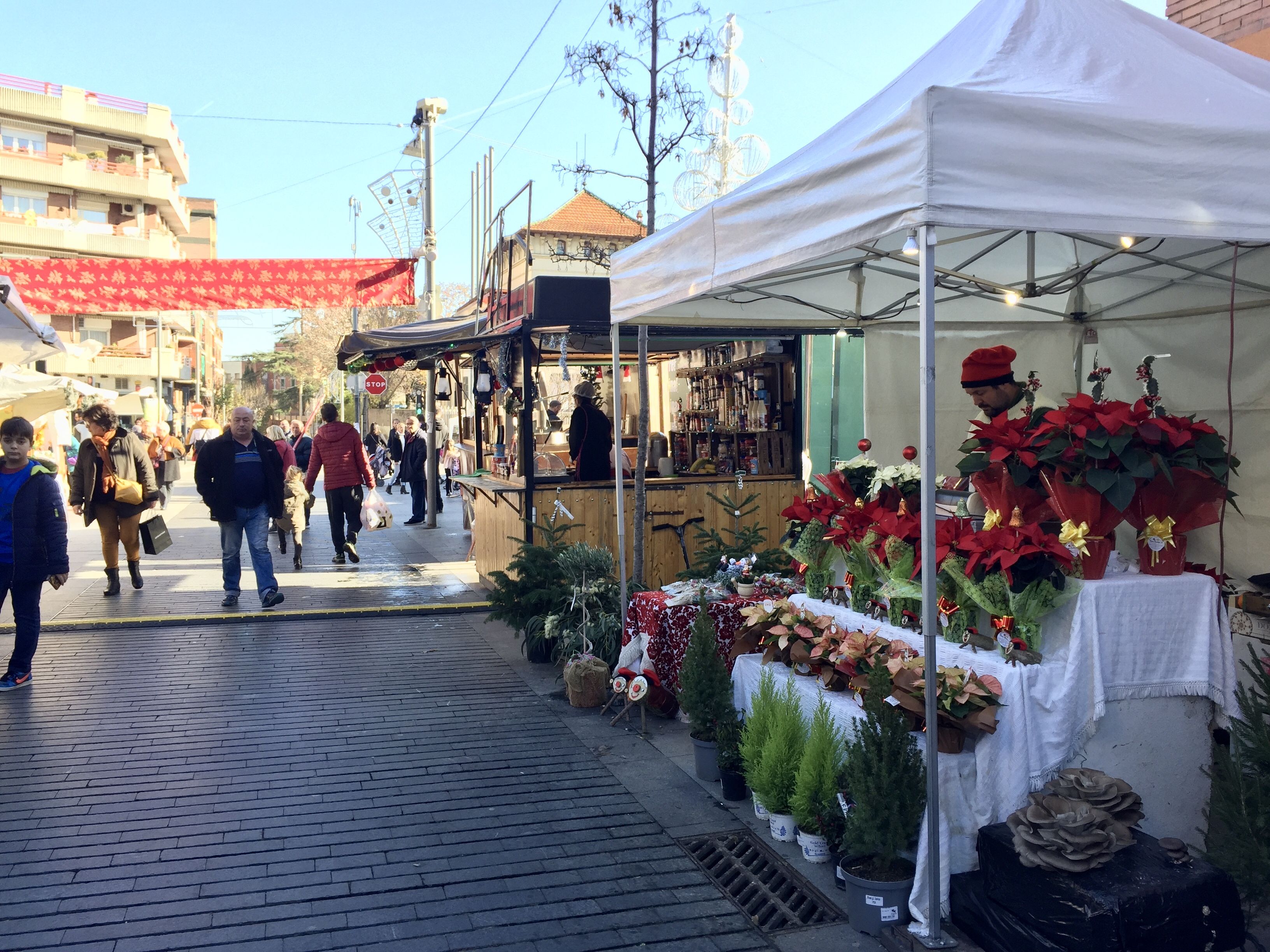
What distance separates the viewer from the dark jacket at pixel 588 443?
955 centimetres

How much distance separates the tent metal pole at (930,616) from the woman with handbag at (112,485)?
28.6 ft

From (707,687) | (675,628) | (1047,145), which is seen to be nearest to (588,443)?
(675,628)

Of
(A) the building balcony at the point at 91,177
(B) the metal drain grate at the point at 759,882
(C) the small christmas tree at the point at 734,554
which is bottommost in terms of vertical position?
(B) the metal drain grate at the point at 759,882

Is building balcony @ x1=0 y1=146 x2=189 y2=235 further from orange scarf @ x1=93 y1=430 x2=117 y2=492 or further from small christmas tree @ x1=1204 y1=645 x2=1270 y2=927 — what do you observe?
small christmas tree @ x1=1204 y1=645 x2=1270 y2=927

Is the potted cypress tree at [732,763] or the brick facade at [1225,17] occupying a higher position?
the brick facade at [1225,17]

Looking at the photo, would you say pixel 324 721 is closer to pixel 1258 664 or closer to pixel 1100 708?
pixel 1100 708

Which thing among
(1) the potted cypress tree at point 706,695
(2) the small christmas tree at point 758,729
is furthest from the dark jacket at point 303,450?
(2) the small christmas tree at point 758,729

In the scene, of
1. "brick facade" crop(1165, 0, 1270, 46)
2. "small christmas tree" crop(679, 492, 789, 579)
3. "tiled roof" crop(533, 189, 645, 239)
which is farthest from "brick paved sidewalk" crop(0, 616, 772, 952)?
"tiled roof" crop(533, 189, 645, 239)

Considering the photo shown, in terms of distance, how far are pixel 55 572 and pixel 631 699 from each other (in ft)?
13.2

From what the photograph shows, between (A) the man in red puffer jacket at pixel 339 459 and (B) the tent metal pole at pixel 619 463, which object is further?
(A) the man in red puffer jacket at pixel 339 459

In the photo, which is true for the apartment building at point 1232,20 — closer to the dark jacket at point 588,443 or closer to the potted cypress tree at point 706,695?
the dark jacket at point 588,443

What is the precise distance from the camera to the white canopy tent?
3.13 metres

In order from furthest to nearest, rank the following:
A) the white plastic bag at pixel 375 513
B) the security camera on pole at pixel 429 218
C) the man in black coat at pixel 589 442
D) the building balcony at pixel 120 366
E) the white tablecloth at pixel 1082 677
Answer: the building balcony at pixel 120 366 < the security camera on pole at pixel 429 218 < the white plastic bag at pixel 375 513 < the man in black coat at pixel 589 442 < the white tablecloth at pixel 1082 677

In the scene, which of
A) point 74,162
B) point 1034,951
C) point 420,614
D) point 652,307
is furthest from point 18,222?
point 1034,951
